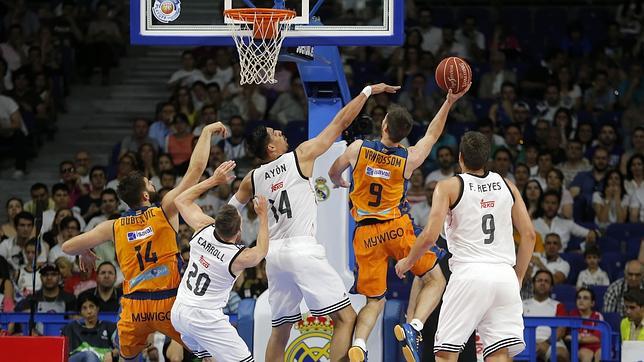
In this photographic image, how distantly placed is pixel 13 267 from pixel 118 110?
17.5 feet

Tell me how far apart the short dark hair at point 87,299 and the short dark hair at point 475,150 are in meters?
5.20

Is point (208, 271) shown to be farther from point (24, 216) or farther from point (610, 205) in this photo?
point (610, 205)

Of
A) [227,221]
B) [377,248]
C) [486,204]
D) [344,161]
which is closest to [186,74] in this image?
[344,161]

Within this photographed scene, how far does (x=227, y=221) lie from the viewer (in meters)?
10.9

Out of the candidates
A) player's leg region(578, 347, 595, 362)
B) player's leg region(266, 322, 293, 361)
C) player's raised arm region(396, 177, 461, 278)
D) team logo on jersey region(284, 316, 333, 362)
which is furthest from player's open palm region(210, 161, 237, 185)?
player's leg region(578, 347, 595, 362)

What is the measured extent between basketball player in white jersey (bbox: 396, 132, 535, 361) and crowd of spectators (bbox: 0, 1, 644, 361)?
4176mm

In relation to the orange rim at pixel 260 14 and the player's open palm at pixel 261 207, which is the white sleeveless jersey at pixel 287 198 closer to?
the player's open palm at pixel 261 207

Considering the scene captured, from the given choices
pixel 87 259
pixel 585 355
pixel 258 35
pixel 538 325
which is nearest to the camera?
pixel 87 259

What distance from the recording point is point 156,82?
70.6 feet

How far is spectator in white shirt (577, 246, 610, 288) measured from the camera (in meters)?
15.8

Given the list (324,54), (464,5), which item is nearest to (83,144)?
(464,5)

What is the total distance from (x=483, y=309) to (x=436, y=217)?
2.65ft

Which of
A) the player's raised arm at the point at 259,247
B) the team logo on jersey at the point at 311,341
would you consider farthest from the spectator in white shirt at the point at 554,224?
the player's raised arm at the point at 259,247

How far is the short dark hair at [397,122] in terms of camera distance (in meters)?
11.3
